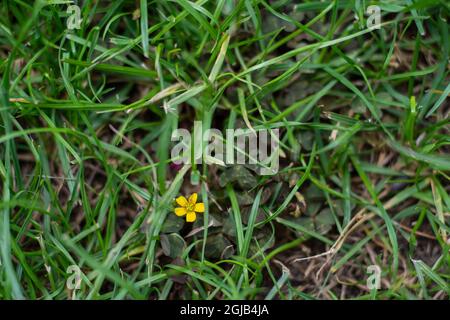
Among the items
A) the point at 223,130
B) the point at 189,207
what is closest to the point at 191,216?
the point at 189,207

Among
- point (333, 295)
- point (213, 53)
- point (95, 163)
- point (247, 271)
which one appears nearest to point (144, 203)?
point (95, 163)

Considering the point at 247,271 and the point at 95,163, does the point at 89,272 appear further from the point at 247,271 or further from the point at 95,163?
the point at 247,271

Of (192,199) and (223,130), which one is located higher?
(223,130)

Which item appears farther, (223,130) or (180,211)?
(223,130)

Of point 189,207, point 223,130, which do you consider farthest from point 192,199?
point 223,130

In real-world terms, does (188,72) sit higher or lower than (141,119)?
higher

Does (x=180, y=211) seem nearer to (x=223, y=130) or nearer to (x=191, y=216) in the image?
(x=191, y=216)

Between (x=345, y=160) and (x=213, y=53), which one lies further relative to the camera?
(x=345, y=160)

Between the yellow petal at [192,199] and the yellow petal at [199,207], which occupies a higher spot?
the yellow petal at [192,199]
